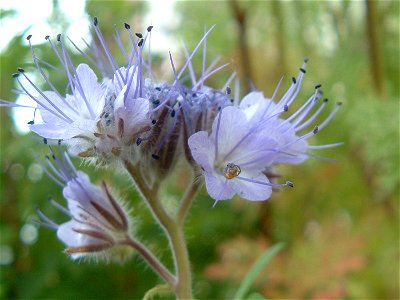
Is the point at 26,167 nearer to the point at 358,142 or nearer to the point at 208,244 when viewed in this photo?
the point at 208,244

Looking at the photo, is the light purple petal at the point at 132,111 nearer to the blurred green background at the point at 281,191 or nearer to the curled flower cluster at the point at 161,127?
the curled flower cluster at the point at 161,127

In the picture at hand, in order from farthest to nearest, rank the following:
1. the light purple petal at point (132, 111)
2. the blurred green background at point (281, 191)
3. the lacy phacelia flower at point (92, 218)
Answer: the blurred green background at point (281, 191)
the lacy phacelia flower at point (92, 218)
the light purple petal at point (132, 111)

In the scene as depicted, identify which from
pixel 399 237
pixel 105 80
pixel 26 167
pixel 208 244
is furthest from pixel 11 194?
pixel 399 237

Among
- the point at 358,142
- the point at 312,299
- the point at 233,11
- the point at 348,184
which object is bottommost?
the point at 312,299

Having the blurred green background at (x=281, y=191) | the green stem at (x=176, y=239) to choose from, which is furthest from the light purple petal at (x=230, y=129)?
the blurred green background at (x=281, y=191)

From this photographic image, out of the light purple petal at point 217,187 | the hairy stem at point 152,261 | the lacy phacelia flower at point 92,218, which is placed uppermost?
the light purple petal at point 217,187

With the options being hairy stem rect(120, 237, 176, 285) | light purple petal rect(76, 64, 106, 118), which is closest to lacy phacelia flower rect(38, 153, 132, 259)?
hairy stem rect(120, 237, 176, 285)

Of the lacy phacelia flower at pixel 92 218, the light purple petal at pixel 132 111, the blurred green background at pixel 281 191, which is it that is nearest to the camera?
the light purple petal at pixel 132 111
